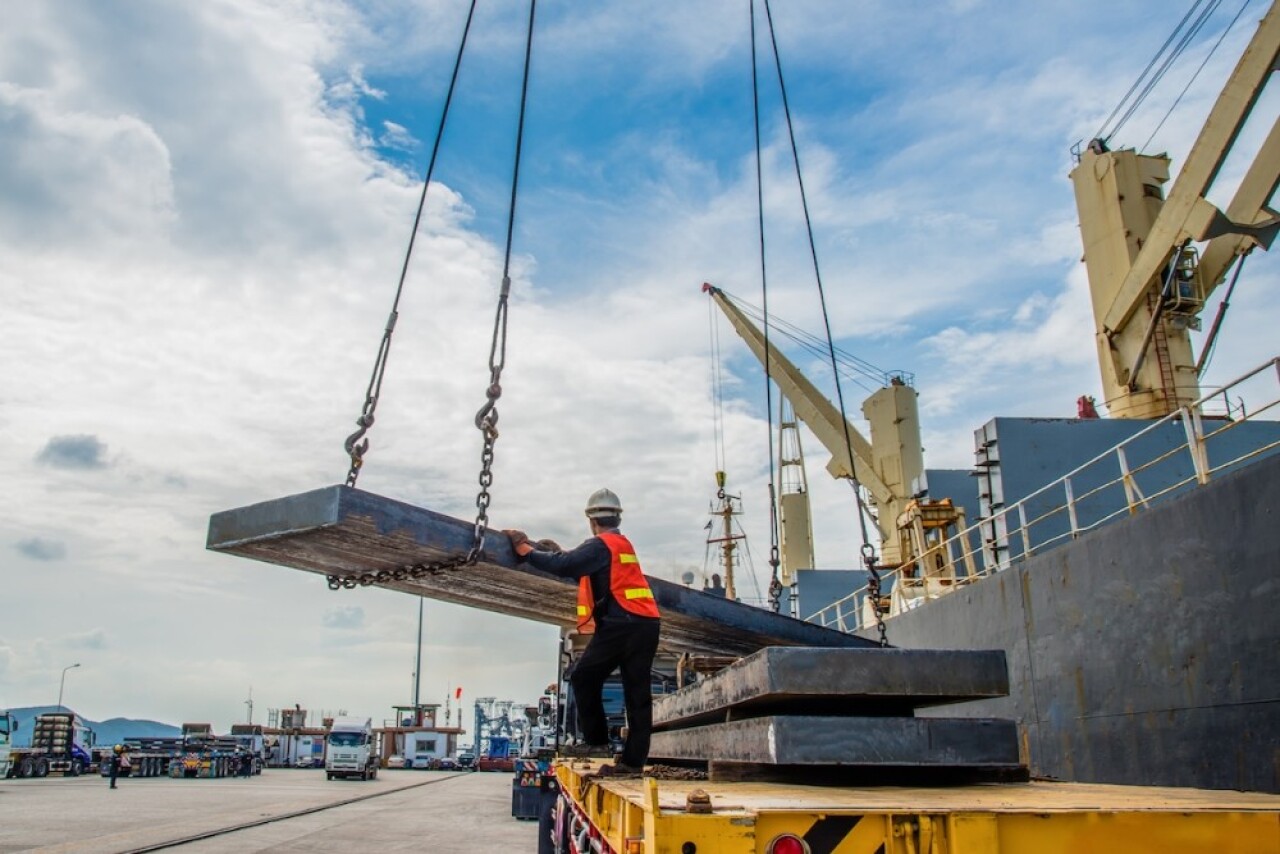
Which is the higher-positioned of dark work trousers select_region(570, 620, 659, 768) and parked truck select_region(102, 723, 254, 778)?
dark work trousers select_region(570, 620, 659, 768)

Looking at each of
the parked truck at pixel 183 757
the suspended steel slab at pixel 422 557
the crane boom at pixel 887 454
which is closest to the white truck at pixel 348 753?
the parked truck at pixel 183 757

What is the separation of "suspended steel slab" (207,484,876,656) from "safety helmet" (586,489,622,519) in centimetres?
50

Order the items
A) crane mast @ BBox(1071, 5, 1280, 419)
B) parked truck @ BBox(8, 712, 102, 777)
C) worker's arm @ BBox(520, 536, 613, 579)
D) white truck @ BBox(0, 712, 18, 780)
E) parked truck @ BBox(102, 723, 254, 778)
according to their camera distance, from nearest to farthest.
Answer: worker's arm @ BBox(520, 536, 613, 579), crane mast @ BBox(1071, 5, 1280, 419), white truck @ BBox(0, 712, 18, 780), parked truck @ BBox(8, 712, 102, 777), parked truck @ BBox(102, 723, 254, 778)

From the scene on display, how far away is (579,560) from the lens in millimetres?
4812

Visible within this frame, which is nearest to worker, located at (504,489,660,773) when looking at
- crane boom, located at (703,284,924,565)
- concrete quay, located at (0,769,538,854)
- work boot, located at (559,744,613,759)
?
work boot, located at (559,744,613,759)

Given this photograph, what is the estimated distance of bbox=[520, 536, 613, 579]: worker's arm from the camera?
4820 millimetres

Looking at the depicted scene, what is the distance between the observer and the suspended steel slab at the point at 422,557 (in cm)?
467

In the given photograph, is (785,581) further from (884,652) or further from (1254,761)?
(884,652)

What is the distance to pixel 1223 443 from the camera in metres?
15.9

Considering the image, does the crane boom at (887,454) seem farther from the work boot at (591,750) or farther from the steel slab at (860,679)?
the steel slab at (860,679)

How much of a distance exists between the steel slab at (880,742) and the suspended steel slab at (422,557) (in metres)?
1.93

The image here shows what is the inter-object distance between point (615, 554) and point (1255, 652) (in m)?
5.23

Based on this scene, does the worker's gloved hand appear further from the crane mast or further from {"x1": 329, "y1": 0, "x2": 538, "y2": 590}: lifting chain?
the crane mast

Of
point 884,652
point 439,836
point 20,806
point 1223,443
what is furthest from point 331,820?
point 1223,443
